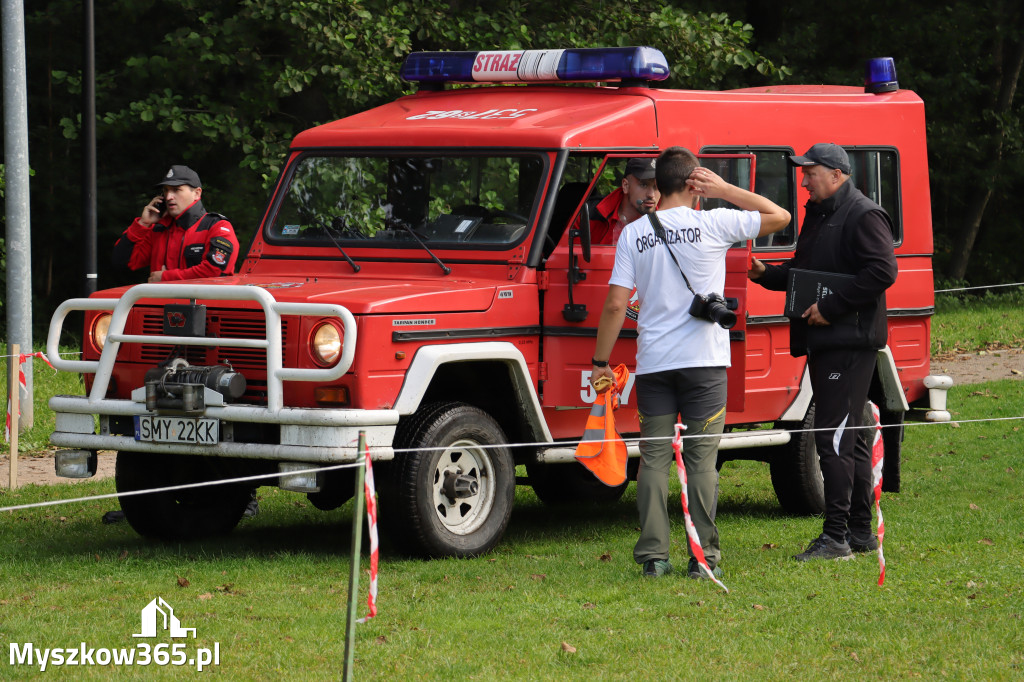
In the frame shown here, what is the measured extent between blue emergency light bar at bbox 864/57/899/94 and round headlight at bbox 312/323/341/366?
15.0 feet

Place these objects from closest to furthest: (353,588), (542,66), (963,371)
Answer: (353,588), (542,66), (963,371)

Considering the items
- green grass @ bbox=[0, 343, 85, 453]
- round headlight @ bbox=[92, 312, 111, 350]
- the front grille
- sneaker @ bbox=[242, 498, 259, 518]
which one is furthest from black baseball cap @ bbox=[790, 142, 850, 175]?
green grass @ bbox=[0, 343, 85, 453]

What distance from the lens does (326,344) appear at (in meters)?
7.11

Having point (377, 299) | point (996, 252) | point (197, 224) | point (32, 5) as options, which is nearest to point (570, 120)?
point (377, 299)

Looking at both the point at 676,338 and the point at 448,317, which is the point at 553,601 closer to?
the point at 676,338

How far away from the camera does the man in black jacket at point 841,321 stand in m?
7.48

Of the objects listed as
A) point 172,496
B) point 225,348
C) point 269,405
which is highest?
point 225,348

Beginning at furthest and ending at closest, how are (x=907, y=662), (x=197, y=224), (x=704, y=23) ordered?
(x=704, y=23), (x=197, y=224), (x=907, y=662)

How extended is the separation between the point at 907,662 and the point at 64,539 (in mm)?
4934

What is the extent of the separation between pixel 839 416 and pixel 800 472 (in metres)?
1.74

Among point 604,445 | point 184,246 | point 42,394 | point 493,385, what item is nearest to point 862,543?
point 604,445

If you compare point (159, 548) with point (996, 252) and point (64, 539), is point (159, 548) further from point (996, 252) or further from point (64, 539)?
point (996, 252)

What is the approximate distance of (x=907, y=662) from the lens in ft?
18.5

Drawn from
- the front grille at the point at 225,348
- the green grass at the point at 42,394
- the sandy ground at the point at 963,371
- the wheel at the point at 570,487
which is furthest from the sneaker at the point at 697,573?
the green grass at the point at 42,394
